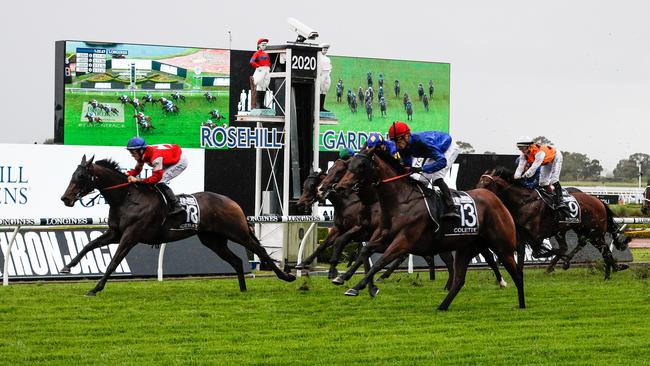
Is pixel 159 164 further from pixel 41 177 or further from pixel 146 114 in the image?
pixel 146 114

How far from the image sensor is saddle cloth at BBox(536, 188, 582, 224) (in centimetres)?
1584

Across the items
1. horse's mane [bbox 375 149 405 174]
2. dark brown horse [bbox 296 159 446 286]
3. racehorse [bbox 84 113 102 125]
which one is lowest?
dark brown horse [bbox 296 159 446 286]

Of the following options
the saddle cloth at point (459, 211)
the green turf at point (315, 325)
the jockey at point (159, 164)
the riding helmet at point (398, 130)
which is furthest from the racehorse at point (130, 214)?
the saddle cloth at point (459, 211)

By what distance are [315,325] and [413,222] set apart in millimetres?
1650

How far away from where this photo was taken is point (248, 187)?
2627 centimetres

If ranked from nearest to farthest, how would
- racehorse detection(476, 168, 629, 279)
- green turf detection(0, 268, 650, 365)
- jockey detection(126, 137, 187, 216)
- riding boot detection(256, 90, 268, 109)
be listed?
green turf detection(0, 268, 650, 365) → jockey detection(126, 137, 187, 216) → racehorse detection(476, 168, 629, 279) → riding boot detection(256, 90, 268, 109)

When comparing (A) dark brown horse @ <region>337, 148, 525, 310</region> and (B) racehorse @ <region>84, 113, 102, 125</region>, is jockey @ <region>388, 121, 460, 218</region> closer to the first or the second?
(A) dark brown horse @ <region>337, 148, 525, 310</region>

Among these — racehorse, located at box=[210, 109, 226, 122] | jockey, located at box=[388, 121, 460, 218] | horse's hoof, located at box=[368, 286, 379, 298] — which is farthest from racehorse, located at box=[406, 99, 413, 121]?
jockey, located at box=[388, 121, 460, 218]

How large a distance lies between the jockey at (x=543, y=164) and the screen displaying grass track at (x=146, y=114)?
1387cm

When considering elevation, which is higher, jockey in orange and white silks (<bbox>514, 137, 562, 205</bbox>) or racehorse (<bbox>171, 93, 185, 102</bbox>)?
racehorse (<bbox>171, 93, 185, 102</bbox>)

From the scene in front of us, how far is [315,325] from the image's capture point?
10.2 metres

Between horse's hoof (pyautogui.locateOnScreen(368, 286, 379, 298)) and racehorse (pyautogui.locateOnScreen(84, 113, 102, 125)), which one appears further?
racehorse (pyautogui.locateOnScreen(84, 113, 102, 125))

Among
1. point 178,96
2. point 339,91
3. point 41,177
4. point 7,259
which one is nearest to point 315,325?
point 7,259

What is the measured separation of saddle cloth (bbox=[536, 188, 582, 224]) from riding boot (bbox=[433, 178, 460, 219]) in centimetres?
451
